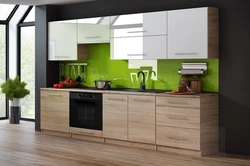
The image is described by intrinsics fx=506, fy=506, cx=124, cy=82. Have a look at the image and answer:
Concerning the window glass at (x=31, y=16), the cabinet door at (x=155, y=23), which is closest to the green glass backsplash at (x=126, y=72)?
the cabinet door at (x=155, y=23)

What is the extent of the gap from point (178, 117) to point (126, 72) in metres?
1.70

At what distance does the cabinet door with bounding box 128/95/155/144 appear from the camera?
23.3 feet

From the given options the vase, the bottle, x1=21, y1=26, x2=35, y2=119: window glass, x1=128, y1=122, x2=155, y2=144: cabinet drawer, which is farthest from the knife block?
x1=21, y1=26, x2=35, y2=119: window glass

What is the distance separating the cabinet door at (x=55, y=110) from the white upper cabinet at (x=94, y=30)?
965 millimetres

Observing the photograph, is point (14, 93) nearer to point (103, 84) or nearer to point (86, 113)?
point (86, 113)

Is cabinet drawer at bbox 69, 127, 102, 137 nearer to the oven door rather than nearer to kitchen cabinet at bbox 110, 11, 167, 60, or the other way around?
the oven door

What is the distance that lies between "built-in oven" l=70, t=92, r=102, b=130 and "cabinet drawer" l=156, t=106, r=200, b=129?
1.19 meters

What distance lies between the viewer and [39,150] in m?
7.10

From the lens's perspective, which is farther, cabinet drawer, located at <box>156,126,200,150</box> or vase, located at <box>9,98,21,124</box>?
vase, located at <box>9,98,21,124</box>

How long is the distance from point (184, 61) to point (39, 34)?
9.82 ft

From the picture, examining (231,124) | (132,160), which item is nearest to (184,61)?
(231,124)

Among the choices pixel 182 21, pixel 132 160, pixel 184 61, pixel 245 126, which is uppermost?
pixel 182 21

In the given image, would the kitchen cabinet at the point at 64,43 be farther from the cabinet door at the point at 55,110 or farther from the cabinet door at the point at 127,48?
the cabinet door at the point at 127,48

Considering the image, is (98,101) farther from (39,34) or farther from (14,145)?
(39,34)
